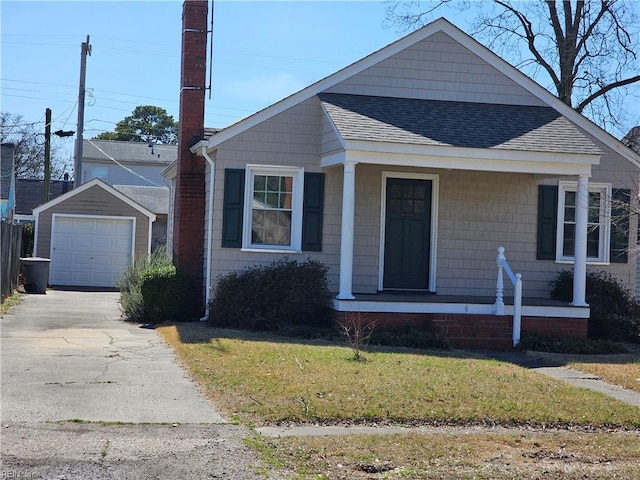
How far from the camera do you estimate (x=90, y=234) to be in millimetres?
26797

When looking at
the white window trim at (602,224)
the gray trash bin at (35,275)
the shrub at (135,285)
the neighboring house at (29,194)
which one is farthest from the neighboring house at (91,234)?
the white window trim at (602,224)

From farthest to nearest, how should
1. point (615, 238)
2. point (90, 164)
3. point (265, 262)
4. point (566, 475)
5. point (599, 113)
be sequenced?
point (90, 164) → point (599, 113) → point (615, 238) → point (265, 262) → point (566, 475)

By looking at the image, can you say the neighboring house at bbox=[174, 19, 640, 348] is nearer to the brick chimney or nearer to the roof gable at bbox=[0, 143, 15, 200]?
the brick chimney

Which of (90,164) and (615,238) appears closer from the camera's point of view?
(615,238)

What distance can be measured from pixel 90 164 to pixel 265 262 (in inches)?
1479

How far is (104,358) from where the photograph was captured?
37.4 ft

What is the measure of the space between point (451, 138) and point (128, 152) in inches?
1601

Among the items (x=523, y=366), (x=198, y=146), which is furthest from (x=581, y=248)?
(x=198, y=146)

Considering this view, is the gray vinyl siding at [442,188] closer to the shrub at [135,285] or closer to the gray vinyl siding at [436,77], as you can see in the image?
the gray vinyl siding at [436,77]

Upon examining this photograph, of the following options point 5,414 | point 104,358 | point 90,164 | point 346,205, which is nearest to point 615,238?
point 346,205

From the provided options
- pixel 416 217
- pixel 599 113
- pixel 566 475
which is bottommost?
pixel 566 475

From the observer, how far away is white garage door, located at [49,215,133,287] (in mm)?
26391

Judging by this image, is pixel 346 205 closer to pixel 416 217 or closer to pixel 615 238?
pixel 416 217

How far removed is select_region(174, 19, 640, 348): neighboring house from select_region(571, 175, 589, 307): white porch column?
3 centimetres
